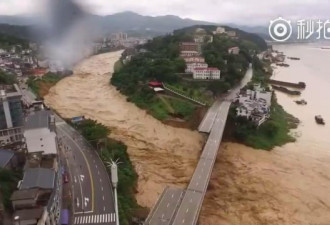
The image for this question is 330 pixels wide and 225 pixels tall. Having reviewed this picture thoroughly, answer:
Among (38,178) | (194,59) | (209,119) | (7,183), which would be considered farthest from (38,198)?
(194,59)

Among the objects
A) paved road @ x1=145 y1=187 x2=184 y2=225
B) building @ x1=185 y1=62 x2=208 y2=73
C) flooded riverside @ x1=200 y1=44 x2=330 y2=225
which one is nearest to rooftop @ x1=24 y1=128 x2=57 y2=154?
paved road @ x1=145 y1=187 x2=184 y2=225

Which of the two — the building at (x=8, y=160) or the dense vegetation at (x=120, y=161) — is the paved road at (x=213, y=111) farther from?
the building at (x=8, y=160)

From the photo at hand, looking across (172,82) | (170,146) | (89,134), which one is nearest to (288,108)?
(172,82)

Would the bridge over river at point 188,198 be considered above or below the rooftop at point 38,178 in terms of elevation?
below

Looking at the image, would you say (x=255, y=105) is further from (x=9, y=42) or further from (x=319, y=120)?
(x=9, y=42)

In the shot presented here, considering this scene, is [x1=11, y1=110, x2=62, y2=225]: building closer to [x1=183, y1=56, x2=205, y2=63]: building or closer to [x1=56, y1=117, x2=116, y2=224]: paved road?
[x1=56, y1=117, x2=116, y2=224]: paved road

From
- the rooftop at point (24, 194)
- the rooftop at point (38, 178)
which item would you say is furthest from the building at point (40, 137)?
the rooftop at point (24, 194)

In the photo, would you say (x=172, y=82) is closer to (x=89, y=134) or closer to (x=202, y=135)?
(x=202, y=135)

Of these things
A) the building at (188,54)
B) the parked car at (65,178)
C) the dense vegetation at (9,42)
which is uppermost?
the dense vegetation at (9,42)
